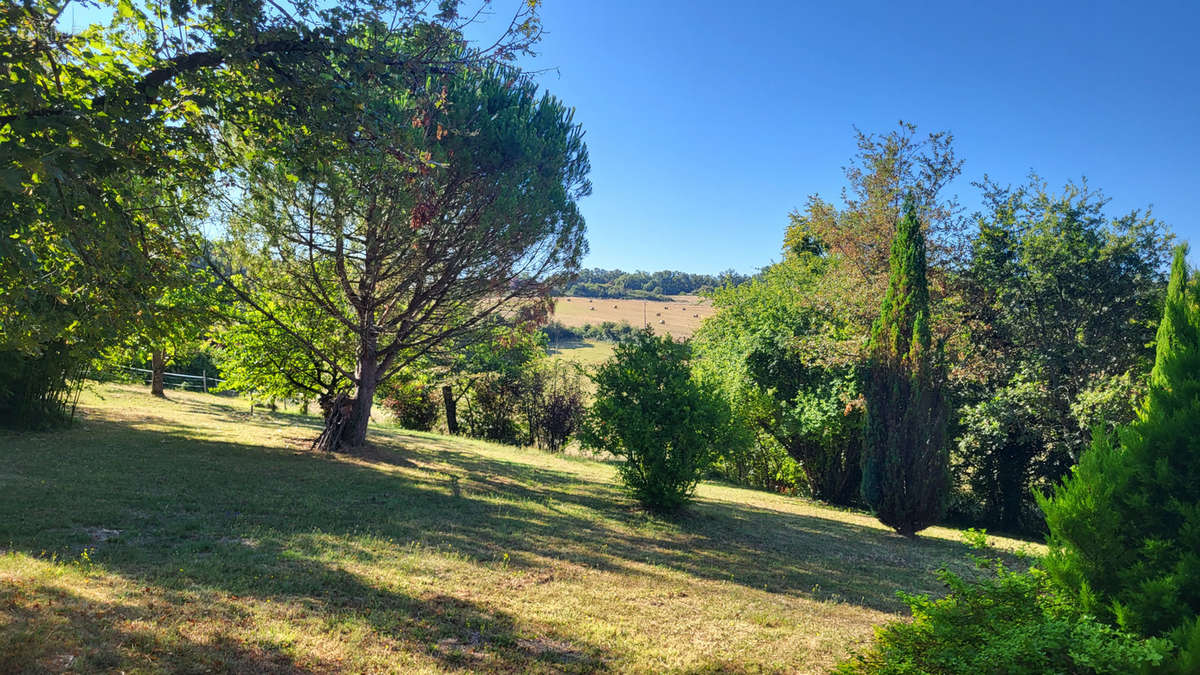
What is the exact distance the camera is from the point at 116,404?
51.8ft

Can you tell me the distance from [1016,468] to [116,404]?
2605 cm

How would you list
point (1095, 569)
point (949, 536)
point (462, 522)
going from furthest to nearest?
point (949, 536), point (462, 522), point (1095, 569)

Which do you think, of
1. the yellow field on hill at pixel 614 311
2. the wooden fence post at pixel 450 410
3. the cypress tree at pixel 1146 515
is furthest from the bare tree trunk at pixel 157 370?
the yellow field on hill at pixel 614 311

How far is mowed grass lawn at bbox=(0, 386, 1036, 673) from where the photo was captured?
364 cm

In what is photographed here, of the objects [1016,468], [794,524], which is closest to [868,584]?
[794,524]

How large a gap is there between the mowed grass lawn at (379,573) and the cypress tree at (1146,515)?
2.08 m

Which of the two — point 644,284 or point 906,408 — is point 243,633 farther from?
point 644,284

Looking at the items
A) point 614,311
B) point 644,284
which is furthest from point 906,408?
point 644,284

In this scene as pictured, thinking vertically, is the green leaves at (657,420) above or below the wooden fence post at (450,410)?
above

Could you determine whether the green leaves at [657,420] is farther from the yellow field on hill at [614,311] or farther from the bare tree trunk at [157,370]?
the yellow field on hill at [614,311]

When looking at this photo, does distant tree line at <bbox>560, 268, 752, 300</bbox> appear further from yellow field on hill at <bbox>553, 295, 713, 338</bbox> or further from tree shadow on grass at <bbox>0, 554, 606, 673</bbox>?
tree shadow on grass at <bbox>0, 554, 606, 673</bbox>

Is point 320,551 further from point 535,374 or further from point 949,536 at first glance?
point 535,374

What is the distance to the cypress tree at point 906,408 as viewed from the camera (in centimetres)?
1091

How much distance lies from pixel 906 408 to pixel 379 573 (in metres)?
10.0
